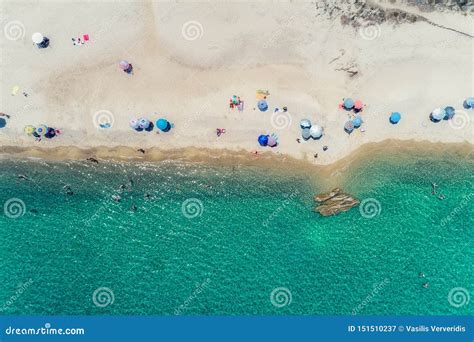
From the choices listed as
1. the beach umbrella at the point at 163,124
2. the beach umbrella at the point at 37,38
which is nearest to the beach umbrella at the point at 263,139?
the beach umbrella at the point at 163,124

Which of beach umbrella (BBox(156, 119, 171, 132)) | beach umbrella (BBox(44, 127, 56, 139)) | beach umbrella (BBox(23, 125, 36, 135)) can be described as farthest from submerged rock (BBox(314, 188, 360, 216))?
beach umbrella (BBox(23, 125, 36, 135))

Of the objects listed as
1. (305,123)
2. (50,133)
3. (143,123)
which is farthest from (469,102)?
(50,133)

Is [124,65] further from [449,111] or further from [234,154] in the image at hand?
[449,111]

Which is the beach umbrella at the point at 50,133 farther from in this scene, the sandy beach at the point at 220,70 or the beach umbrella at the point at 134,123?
the beach umbrella at the point at 134,123

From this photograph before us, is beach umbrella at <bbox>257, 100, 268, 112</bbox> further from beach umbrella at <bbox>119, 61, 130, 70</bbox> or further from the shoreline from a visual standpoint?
beach umbrella at <bbox>119, 61, 130, 70</bbox>

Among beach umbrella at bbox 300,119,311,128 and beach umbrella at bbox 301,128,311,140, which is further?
beach umbrella at bbox 301,128,311,140

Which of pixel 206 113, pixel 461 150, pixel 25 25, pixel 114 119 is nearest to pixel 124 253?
pixel 114 119

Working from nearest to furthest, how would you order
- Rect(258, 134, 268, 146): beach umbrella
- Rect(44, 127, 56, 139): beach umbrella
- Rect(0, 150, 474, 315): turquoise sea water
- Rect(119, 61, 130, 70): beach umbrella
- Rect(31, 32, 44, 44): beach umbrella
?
Rect(31, 32, 44, 44): beach umbrella, Rect(119, 61, 130, 70): beach umbrella, Rect(44, 127, 56, 139): beach umbrella, Rect(258, 134, 268, 146): beach umbrella, Rect(0, 150, 474, 315): turquoise sea water
